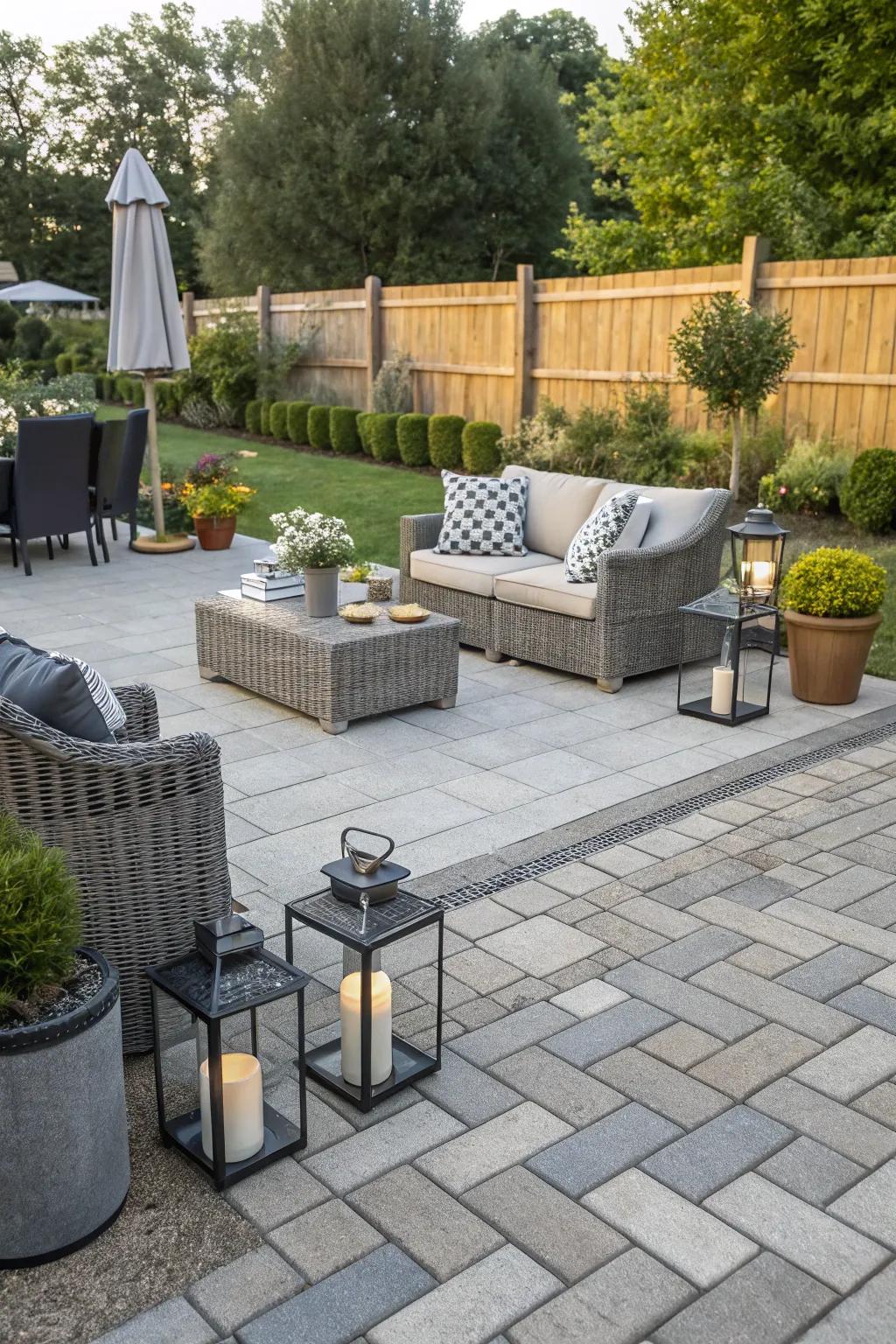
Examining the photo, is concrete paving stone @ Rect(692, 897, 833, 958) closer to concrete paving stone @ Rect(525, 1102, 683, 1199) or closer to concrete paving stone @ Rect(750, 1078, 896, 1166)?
concrete paving stone @ Rect(750, 1078, 896, 1166)

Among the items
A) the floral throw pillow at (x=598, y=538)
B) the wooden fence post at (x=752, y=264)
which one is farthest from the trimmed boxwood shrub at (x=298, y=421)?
the floral throw pillow at (x=598, y=538)

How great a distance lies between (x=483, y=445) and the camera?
12.4m

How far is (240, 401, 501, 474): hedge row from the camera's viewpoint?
40.8ft

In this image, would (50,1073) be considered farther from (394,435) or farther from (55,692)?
(394,435)

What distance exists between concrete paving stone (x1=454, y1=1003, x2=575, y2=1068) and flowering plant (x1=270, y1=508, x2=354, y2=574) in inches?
105

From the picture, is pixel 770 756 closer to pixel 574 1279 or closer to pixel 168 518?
pixel 574 1279

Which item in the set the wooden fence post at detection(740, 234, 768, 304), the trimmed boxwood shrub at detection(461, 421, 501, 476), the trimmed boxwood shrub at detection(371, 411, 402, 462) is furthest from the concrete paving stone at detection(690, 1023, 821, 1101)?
the trimmed boxwood shrub at detection(371, 411, 402, 462)

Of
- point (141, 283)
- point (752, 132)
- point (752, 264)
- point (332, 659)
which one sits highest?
point (752, 132)

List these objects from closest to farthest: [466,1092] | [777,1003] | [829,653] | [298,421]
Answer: [466,1092], [777,1003], [829,653], [298,421]

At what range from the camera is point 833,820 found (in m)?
4.11

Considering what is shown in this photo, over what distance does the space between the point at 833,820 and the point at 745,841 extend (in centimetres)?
40

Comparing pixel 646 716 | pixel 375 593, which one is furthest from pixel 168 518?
pixel 646 716

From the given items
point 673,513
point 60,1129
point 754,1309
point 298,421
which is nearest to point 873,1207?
point 754,1309

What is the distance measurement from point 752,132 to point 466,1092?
50.4 feet
